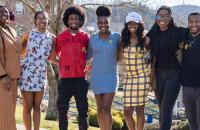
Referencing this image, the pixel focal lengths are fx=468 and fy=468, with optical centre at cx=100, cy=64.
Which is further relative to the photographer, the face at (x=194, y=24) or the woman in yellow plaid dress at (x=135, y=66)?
the woman in yellow plaid dress at (x=135, y=66)

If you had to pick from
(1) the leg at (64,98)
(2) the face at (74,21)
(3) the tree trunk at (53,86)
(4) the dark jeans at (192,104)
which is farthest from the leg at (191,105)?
(3) the tree trunk at (53,86)

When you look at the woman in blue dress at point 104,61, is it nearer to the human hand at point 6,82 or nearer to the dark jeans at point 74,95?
the dark jeans at point 74,95

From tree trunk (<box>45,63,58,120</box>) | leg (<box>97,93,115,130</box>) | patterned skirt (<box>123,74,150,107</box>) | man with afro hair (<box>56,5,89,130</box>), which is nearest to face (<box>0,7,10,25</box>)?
man with afro hair (<box>56,5,89,130</box>)

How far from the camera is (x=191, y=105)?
7023 millimetres

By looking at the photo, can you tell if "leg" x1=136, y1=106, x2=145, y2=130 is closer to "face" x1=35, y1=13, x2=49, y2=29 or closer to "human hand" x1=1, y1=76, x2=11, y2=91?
"face" x1=35, y1=13, x2=49, y2=29

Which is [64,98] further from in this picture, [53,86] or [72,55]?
[53,86]

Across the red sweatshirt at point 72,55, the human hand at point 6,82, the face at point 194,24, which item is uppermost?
the face at point 194,24

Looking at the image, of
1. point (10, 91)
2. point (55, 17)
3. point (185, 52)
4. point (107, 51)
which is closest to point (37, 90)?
point (10, 91)

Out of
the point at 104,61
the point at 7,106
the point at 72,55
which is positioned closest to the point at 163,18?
the point at 104,61

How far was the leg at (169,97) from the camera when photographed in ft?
23.3

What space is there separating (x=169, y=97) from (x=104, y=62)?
115 cm

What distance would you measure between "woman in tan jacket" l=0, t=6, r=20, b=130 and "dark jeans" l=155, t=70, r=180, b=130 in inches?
85.7

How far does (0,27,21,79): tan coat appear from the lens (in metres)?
6.73

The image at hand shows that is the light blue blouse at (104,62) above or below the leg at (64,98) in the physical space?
above
